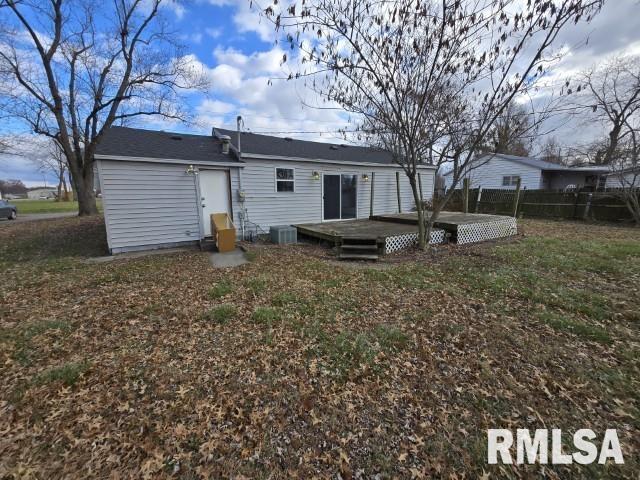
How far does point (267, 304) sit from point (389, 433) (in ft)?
8.12

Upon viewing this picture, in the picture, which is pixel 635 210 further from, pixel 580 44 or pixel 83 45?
pixel 83 45

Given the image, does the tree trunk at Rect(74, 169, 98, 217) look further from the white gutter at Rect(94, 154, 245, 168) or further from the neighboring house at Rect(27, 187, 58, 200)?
the neighboring house at Rect(27, 187, 58, 200)

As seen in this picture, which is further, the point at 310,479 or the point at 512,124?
the point at 512,124

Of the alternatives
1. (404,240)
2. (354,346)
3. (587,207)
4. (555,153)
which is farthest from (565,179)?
(354,346)

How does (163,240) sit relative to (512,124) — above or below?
below

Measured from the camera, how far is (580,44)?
463 centimetres

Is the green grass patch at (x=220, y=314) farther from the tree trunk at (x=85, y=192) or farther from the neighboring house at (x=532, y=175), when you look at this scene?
the neighboring house at (x=532, y=175)

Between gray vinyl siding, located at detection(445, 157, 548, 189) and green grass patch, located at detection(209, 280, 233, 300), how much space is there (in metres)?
18.2

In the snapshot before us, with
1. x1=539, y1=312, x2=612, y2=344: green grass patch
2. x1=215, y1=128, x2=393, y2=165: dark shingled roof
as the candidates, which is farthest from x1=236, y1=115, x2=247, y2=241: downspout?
x1=539, y1=312, x2=612, y2=344: green grass patch

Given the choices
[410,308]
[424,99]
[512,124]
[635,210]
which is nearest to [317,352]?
[410,308]

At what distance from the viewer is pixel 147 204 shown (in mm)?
7242

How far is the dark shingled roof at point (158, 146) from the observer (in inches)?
275

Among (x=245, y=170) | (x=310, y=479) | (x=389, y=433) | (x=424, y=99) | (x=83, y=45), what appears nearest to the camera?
(x=310, y=479)

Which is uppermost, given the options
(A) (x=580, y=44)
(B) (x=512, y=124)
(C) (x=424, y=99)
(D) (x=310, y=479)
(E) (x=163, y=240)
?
(A) (x=580, y=44)
